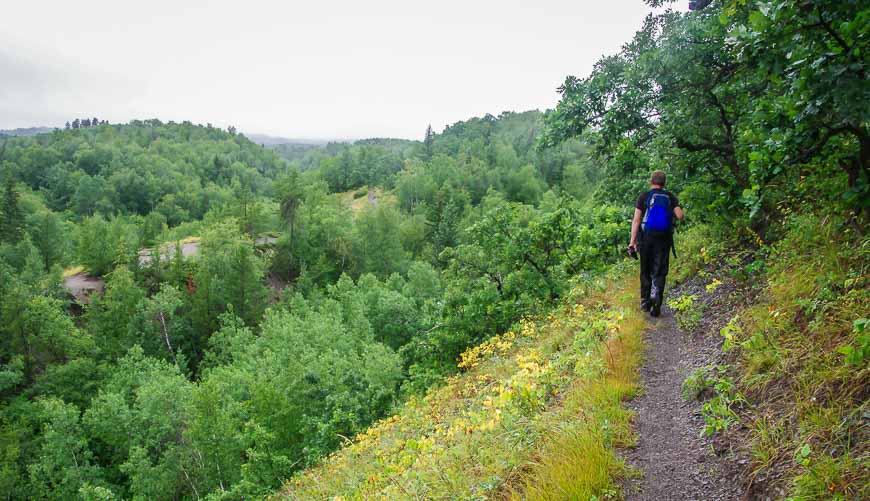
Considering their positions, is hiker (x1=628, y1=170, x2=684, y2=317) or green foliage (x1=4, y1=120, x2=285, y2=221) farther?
green foliage (x1=4, y1=120, x2=285, y2=221)

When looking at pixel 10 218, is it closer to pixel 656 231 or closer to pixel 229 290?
pixel 229 290

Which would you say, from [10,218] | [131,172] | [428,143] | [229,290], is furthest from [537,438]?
[428,143]

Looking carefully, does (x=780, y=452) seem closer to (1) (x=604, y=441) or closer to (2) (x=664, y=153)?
(1) (x=604, y=441)

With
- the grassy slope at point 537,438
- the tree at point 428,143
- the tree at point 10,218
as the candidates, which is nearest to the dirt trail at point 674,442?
the grassy slope at point 537,438

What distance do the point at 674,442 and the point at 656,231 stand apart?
3.42m

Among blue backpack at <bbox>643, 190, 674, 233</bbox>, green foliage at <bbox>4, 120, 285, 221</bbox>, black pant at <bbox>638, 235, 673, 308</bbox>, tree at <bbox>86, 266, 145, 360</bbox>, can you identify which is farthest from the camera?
green foliage at <bbox>4, 120, 285, 221</bbox>

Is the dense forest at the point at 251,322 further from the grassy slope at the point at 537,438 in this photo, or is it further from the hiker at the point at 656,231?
the grassy slope at the point at 537,438

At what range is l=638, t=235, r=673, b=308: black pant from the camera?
6.38 meters

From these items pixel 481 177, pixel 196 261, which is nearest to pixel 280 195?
pixel 196 261

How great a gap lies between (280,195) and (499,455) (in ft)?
185

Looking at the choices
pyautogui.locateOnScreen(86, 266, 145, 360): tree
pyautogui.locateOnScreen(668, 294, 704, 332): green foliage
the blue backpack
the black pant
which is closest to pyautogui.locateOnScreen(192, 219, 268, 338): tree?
pyautogui.locateOnScreen(86, 266, 145, 360): tree

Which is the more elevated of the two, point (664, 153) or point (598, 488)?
point (664, 153)

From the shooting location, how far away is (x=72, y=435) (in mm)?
27703

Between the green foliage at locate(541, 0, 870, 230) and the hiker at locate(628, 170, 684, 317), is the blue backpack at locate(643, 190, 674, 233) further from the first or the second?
the green foliage at locate(541, 0, 870, 230)
